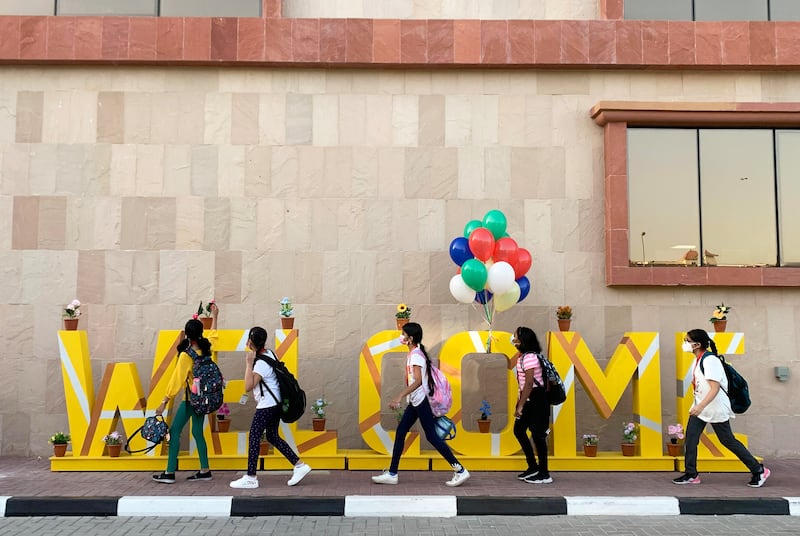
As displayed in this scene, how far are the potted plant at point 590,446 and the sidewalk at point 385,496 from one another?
397mm

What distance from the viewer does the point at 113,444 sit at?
8555 mm

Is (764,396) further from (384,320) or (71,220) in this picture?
(71,220)

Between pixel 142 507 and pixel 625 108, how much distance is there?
7.86 metres

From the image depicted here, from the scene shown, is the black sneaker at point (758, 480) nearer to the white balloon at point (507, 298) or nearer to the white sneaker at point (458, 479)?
the white sneaker at point (458, 479)

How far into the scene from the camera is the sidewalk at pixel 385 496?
7.09 metres

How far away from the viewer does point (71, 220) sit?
987 centimetres

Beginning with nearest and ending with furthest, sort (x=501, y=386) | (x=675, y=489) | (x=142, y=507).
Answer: (x=142, y=507) → (x=675, y=489) → (x=501, y=386)

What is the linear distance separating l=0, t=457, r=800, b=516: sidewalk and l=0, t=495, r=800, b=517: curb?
0.4 inches

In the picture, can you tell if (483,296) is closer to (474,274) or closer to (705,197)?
(474,274)

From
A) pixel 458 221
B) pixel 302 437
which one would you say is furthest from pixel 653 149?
pixel 302 437

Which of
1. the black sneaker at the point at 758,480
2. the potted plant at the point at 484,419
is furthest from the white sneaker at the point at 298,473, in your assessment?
the black sneaker at the point at 758,480

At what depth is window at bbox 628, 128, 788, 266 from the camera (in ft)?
32.9

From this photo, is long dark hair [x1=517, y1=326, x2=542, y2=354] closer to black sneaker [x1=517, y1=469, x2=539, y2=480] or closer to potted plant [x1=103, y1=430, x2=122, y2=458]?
black sneaker [x1=517, y1=469, x2=539, y2=480]

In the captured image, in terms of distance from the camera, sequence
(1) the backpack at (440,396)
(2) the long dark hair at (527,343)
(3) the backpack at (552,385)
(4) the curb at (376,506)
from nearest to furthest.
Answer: (4) the curb at (376,506)
(1) the backpack at (440,396)
(3) the backpack at (552,385)
(2) the long dark hair at (527,343)
